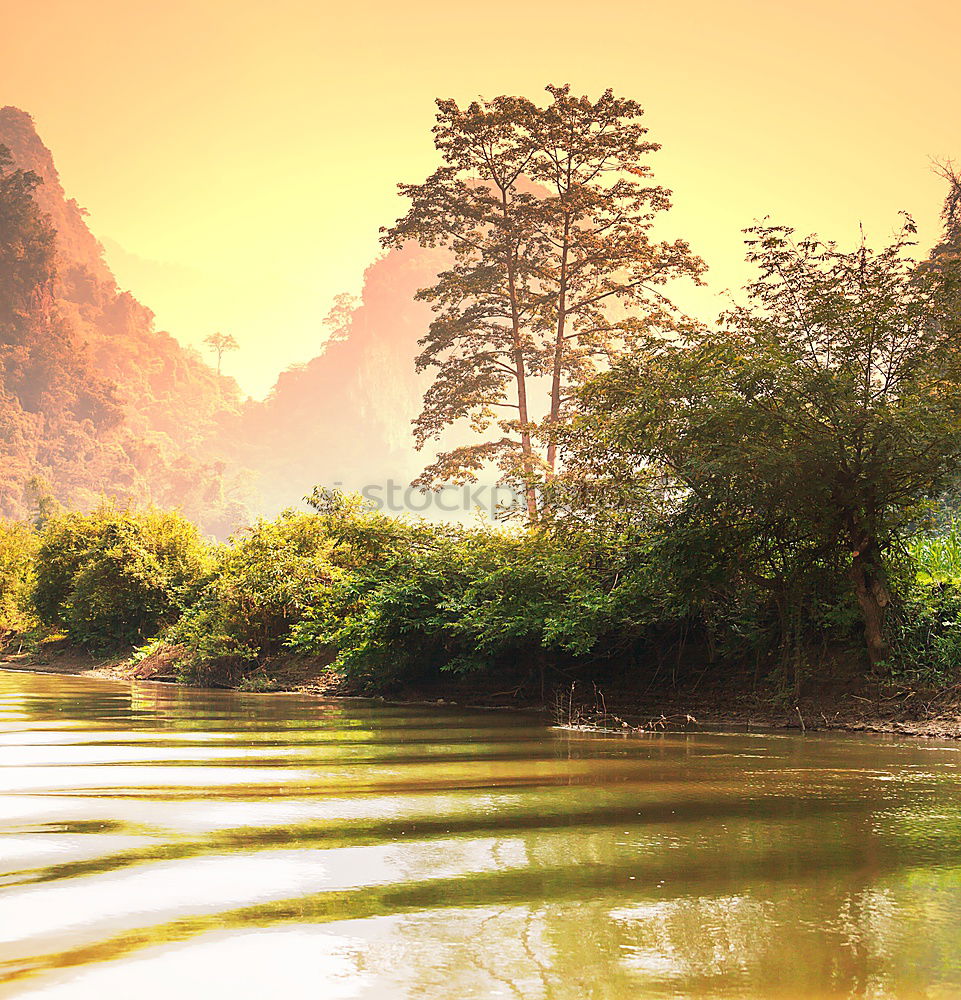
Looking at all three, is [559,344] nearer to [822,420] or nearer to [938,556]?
[938,556]

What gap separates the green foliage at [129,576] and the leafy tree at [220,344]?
6255 inches

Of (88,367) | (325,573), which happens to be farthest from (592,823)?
(88,367)

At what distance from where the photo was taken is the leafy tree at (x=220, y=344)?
614 feet

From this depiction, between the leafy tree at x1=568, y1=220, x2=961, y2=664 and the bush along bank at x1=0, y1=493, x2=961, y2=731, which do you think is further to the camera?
the bush along bank at x1=0, y1=493, x2=961, y2=731

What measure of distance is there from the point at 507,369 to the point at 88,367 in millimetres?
98157

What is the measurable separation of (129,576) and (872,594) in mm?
21442

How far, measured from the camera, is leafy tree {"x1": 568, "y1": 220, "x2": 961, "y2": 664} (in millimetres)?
12227

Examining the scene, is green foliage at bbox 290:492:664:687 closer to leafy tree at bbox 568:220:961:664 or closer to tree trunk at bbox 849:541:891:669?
leafy tree at bbox 568:220:961:664

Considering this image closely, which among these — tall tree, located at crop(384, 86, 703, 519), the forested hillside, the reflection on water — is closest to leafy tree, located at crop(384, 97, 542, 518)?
tall tree, located at crop(384, 86, 703, 519)

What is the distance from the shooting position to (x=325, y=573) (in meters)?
22.8

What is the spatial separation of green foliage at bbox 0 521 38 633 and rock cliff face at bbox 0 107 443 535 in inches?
3263

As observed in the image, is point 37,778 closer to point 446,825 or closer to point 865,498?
point 446,825

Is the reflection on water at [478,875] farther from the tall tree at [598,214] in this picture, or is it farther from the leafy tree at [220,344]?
the leafy tree at [220,344]

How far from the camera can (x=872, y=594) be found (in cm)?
1314
